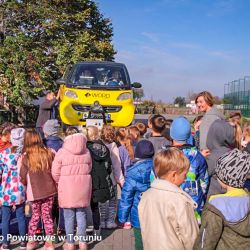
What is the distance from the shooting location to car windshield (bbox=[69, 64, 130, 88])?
11.8 meters

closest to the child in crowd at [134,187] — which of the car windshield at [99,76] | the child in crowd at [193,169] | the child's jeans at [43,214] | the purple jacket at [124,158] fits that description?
the child in crowd at [193,169]

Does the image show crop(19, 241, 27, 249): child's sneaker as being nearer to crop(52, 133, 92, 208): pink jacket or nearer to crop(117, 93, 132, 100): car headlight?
crop(52, 133, 92, 208): pink jacket

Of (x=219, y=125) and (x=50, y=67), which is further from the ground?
(x=50, y=67)

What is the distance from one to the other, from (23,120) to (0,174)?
1613 centimetres

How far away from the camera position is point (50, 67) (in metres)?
22.8

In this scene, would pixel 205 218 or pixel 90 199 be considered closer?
pixel 205 218

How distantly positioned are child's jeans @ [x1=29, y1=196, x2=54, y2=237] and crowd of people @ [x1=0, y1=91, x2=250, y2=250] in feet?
0.04

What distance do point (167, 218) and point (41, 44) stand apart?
2075 centimetres

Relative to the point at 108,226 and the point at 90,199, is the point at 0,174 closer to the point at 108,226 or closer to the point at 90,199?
the point at 90,199

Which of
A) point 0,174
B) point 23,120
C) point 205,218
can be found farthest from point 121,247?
point 23,120

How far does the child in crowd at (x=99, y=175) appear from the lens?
18.5 ft

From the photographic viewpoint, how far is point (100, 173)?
18.6ft

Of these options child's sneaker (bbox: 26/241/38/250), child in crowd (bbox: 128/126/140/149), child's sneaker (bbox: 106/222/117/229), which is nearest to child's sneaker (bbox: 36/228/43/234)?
child's sneaker (bbox: 26/241/38/250)

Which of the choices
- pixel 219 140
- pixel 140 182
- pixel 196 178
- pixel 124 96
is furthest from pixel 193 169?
pixel 124 96
